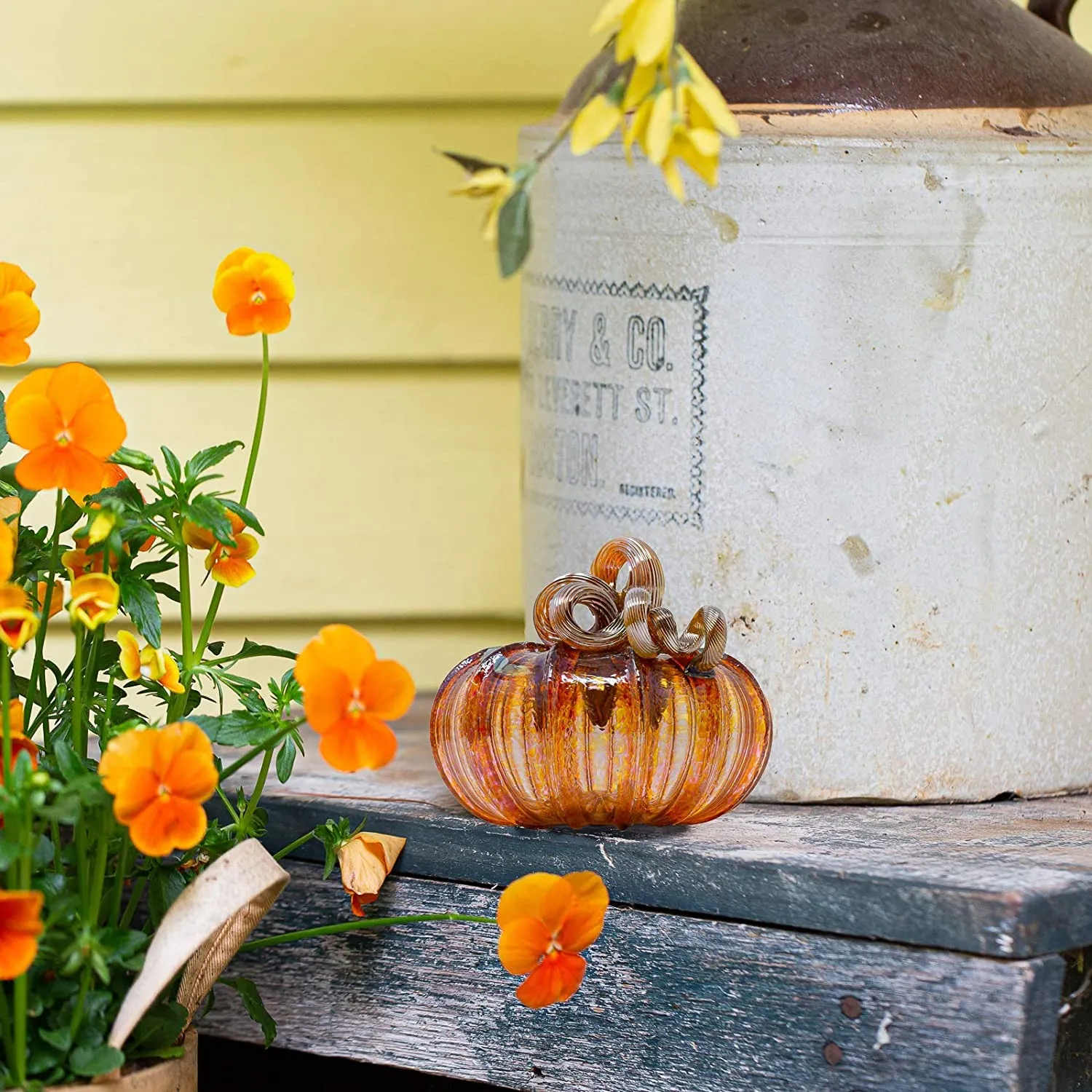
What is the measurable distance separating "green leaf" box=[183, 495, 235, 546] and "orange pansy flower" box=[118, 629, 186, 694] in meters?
0.07

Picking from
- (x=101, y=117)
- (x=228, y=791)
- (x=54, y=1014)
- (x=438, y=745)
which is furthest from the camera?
(x=101, y=117)

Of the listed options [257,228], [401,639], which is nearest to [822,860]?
[401,639]

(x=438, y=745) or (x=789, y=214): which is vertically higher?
(x=789, y=214)

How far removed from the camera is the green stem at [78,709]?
802 millimetres

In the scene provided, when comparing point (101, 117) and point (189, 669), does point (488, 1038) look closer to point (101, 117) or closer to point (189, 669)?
point (189, 669)

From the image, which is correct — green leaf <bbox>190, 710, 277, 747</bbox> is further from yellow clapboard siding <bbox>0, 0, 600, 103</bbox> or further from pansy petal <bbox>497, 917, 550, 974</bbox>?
yellow clapboard siding <bbox>0, 0, 600, 103</bbox>

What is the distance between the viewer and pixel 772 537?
0.99 meters

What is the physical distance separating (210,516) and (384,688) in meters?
0.15

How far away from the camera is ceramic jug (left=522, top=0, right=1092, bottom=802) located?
96 centimetres

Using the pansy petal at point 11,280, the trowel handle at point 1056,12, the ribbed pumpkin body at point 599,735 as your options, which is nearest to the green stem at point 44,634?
the pansy petal at point 11,280

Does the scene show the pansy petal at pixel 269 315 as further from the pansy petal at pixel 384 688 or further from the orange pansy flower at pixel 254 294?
the pansy petal at pixel 384 688

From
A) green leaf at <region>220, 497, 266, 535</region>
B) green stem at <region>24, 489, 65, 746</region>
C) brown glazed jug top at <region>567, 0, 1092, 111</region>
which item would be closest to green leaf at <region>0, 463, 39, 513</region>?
green stem at <region>24, 489, 65, 746</region>

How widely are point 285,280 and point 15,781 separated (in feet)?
0.94

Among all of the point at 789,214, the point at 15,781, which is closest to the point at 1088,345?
the point at 789,214
